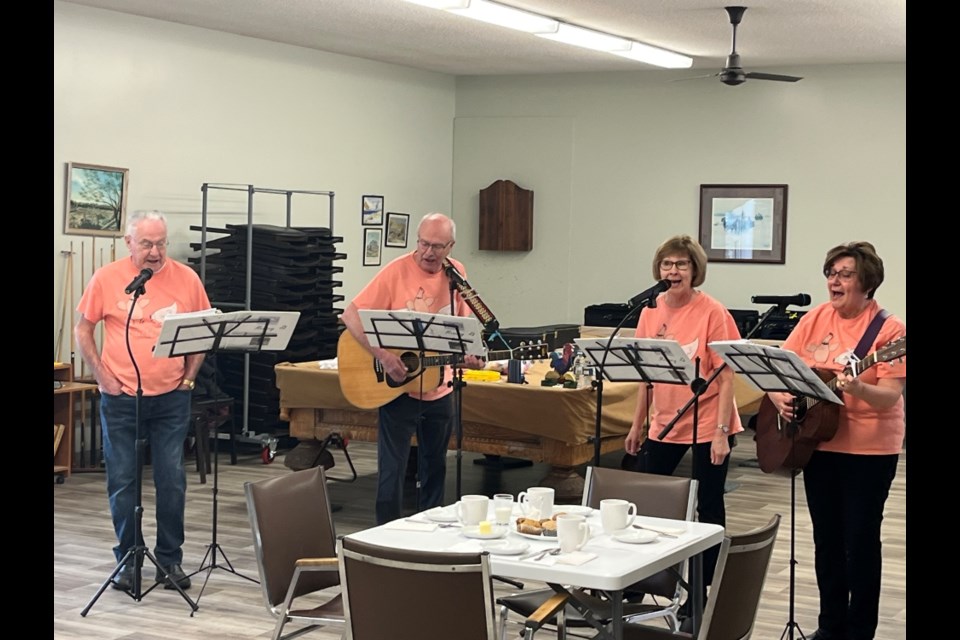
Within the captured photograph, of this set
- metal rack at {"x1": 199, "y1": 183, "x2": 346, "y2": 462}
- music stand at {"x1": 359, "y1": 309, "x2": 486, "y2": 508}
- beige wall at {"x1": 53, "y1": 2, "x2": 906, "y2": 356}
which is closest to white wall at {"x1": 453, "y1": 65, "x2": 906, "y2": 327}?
beige wall at {"x1": 53, "y1": 2, "x2": 906, "y2": 356}

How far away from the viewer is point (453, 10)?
8211mm

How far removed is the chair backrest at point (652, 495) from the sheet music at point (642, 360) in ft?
1.91

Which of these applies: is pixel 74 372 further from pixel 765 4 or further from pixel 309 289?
pixel 765 4

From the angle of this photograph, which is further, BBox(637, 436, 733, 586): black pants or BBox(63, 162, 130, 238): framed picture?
BBox(63, 162, 130, 238): framed picture

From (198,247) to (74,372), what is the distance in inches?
57.2

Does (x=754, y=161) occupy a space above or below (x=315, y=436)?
above

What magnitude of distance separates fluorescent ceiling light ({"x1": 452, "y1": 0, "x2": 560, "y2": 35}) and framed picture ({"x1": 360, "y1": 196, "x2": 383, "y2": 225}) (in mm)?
2961

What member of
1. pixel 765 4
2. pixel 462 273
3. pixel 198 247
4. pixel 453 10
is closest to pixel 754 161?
pixel 765 4

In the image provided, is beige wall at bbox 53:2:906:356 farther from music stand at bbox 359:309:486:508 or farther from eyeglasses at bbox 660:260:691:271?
eyeglasses at bbox 660:260:691:271

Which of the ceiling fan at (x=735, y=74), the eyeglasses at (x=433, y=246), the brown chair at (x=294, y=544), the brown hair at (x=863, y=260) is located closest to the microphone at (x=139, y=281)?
the eyeglasses at (x=433, y=246)

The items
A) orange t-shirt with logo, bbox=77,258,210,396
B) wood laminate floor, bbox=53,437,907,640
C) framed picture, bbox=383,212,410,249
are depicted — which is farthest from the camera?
framed picture, bbox=383,212,410,249

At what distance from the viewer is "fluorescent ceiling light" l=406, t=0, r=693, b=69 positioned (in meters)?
8.32

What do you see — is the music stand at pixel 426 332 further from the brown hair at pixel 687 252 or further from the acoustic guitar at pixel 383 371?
the brown hair at pixel 687 252

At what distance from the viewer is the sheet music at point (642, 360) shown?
190 inches
